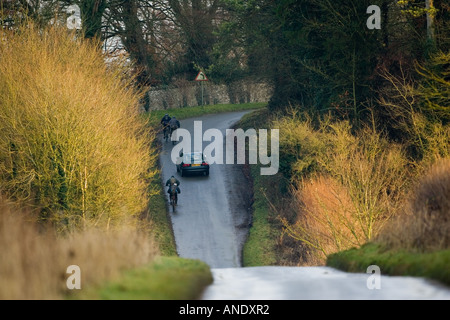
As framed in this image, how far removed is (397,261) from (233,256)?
18.1m

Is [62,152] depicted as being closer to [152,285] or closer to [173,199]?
[173,199]

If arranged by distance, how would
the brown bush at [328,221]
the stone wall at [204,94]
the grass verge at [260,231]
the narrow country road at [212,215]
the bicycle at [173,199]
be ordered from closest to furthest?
the brown bush at [328,221], the grass verge at [260,231], the narrow country road at [212,215], the bicycle at [173,199], the stone wall at [204,94]

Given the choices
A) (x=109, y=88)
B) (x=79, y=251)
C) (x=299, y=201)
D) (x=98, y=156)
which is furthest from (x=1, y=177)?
Result: (x=79, y=251)

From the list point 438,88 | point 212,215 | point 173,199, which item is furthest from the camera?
point 212,215

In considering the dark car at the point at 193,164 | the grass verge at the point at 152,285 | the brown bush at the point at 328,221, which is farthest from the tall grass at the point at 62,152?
the grass verge at the point at 152,285

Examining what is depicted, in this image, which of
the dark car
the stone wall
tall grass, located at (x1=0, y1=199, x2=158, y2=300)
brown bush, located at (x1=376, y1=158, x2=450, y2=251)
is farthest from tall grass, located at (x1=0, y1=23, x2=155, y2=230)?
the stone wall

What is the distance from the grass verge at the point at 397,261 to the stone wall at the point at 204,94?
43881 millimetres

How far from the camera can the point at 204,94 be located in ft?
223

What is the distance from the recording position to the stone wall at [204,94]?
65.0 metres

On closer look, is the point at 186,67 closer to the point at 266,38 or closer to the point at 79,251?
the point at 266,38

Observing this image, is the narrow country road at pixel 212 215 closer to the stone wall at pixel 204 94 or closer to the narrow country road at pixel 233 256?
the narrow country road at pixel 233 256

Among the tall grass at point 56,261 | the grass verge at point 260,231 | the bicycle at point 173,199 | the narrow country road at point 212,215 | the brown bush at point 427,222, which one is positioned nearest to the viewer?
the tall grass at point 56,261

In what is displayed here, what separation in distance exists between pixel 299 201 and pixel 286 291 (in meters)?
20.9

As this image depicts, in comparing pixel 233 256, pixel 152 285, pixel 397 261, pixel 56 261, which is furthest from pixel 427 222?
pixel 233 256
